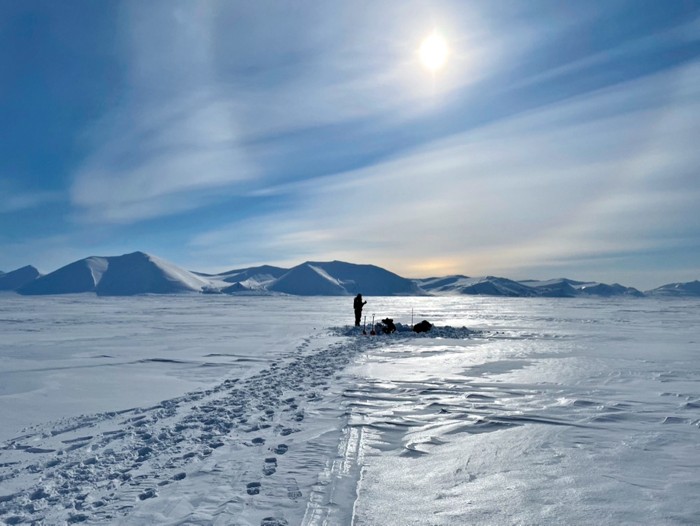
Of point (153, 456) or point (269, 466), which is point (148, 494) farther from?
point (269, 466)

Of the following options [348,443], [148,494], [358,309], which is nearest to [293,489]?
[148,494]

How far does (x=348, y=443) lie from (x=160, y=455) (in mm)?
2296

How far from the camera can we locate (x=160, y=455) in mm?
5164

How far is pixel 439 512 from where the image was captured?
150 inches

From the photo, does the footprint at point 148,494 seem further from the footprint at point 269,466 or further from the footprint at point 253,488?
the footprint at point 269,466

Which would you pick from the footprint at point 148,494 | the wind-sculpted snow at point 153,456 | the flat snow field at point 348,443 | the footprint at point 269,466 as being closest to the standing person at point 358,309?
the flat snow field at point 348,443

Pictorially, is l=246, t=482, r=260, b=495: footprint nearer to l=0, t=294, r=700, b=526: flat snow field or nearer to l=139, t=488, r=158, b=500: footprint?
l=0, t=294, r=700, b=526: flat snow field

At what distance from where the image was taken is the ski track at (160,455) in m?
3.93

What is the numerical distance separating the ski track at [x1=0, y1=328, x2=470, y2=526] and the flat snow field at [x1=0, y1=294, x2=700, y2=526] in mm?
26

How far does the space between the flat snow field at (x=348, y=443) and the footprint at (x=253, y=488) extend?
2cm

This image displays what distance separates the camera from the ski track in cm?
393

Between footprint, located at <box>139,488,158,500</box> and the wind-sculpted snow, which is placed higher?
footprint, located at <box>139,488,158,500</box>

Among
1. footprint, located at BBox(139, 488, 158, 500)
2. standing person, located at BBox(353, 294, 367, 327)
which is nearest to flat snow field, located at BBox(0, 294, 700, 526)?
footprint, located at BBox(139, 488, 158, 500)

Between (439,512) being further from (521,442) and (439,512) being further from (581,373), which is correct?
(581,373)
